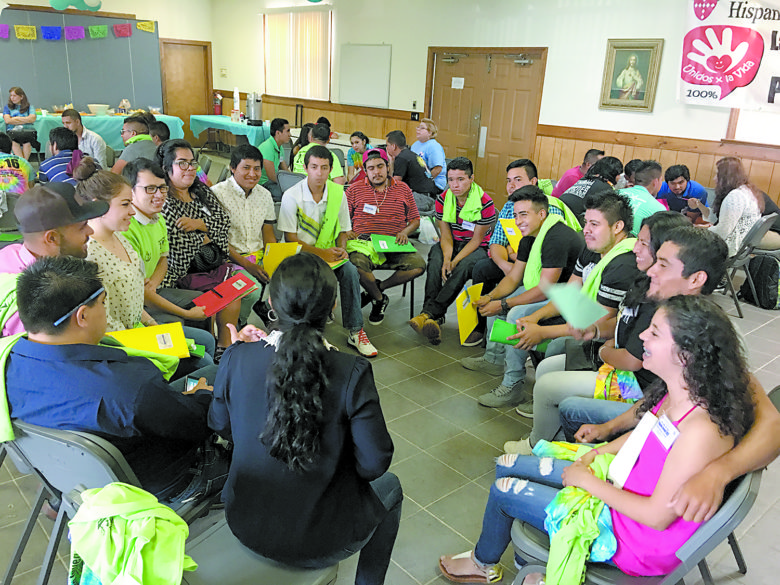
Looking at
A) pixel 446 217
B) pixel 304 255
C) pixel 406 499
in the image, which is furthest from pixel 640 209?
pixel 304 255

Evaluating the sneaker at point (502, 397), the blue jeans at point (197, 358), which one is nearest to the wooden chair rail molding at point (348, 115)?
the sneaker at point (502, 397)

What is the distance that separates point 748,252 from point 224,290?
402 cm

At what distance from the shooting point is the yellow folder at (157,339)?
6.63 ft

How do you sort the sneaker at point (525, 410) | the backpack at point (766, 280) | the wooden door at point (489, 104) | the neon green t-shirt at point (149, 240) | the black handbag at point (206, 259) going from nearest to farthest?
the neon green t-shirt at point (149, 240) → the sneaker at point (525, 410) → the black handbag at point (206, 259) → the backpack at point (766, 280) → the wooden door at point (489, 104)

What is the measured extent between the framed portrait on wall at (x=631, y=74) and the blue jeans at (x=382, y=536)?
578cm

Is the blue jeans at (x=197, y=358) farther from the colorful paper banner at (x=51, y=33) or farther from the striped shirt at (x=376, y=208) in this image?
the colorful paper banner at (x=51, y=33)

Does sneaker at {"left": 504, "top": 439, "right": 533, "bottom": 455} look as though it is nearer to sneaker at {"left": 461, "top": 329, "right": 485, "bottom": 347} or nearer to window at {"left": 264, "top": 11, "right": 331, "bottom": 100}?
sneaker at {"left": 461, "top": 329, "right": 485, "bottom": 347}

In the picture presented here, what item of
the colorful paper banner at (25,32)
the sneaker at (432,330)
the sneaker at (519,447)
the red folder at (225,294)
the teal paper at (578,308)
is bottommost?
the sneaker at (519,447)

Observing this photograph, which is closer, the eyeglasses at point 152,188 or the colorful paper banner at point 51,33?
the eyeglasses at point 152,188

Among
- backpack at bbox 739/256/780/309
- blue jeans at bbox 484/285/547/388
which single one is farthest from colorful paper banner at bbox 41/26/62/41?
backpack at bbox 739/256/780/309

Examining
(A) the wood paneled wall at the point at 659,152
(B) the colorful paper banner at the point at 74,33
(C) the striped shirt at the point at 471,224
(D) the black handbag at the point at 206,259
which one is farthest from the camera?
(B) the colorful paper banner at the point at 74,33

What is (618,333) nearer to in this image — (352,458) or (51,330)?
(352,458)

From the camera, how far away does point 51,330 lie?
1.42 metres

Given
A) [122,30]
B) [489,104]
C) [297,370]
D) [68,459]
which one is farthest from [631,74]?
[122,30]
